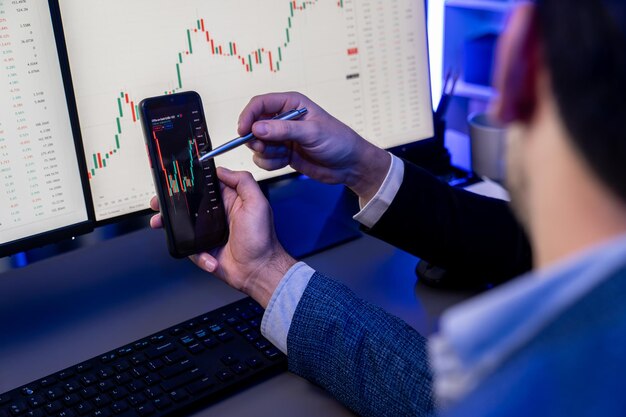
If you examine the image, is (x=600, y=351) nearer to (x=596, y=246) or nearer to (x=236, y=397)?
(x=596, y=246)

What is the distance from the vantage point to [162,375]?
2.57 feet

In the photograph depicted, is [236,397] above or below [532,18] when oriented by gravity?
below

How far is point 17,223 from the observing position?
0.86 metres

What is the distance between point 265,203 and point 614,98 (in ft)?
1.81

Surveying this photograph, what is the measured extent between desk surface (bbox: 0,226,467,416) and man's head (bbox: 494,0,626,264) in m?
0.44

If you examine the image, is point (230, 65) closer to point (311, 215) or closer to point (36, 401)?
point (311, 215)

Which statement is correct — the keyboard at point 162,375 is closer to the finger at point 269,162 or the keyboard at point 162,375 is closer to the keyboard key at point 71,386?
the keyboard key at point 71,386

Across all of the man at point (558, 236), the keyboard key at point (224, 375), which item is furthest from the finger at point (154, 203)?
the man at point (558, 236)

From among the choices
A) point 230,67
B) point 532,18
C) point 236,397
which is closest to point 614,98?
point 532,18

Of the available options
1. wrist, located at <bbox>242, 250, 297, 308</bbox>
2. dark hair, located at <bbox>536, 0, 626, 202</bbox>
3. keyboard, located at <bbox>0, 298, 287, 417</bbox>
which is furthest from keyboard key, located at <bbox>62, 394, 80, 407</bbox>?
dark hair, located at <bbox>536, 0, 626, 202</bbox>

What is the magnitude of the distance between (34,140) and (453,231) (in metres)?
0.50

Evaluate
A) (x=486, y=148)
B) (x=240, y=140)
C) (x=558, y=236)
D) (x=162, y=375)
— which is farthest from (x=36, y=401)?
(x=486, y=148)

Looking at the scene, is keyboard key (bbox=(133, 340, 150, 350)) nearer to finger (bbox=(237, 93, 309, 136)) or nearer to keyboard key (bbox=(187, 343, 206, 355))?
keyboard key (bbox=(187, 343, 206, 355))

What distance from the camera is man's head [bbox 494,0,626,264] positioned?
1.15ft
